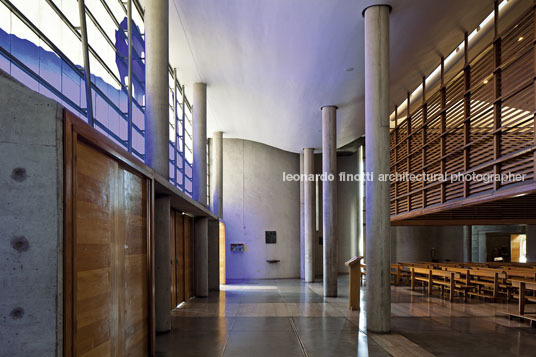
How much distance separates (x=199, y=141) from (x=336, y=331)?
843 cm

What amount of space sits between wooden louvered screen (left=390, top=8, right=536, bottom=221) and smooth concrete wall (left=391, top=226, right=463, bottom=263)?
790cm

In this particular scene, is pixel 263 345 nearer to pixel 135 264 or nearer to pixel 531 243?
pixel 135 264

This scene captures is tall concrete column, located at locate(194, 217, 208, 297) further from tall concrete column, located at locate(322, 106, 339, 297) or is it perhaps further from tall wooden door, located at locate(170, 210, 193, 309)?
tall concrete column, located at locate(322, 106, 339, 297)

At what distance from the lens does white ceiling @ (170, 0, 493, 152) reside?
970cm

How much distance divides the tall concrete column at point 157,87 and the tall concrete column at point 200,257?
6330 mm

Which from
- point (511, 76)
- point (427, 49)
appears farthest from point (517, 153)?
point (427, 49)

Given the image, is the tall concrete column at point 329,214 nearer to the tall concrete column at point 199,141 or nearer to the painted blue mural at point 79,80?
the tall concrete column at point 199,141

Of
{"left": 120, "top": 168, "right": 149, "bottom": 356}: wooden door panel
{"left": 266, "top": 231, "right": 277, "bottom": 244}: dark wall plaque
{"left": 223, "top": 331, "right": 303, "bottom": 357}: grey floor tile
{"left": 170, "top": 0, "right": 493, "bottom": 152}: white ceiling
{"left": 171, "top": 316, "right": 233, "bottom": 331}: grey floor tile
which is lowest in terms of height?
{"left": 171, "top": 316, "right": 233, "bottom": 331}: grey floor tile

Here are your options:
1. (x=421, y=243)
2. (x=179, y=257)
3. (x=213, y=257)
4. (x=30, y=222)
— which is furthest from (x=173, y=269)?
(x=421, y=243)

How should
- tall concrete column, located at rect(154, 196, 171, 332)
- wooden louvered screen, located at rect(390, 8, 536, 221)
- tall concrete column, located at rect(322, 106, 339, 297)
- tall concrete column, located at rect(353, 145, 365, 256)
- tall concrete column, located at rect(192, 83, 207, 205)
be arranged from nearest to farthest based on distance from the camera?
tall concrete column, located at rect(154, 196, 171, 332) → wooden louvered screen, located at rect(390, 8, 536, 221) → tall concrete column, located at rect(322, 106, 339, 297) → tall concrete column, located at rect(192, 83, 207, 205) → tall concrete column, located at rect(353, 145, 365, 256)

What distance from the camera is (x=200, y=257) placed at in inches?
570

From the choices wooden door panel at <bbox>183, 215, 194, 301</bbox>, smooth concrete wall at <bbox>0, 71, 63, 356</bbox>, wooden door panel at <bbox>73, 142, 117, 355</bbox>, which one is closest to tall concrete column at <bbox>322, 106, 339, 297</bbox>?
wooden door panel at <bbox>183, 215, 194, 301</bbox>

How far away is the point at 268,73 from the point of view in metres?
13.4

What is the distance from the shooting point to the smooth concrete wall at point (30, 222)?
331 centimetres
